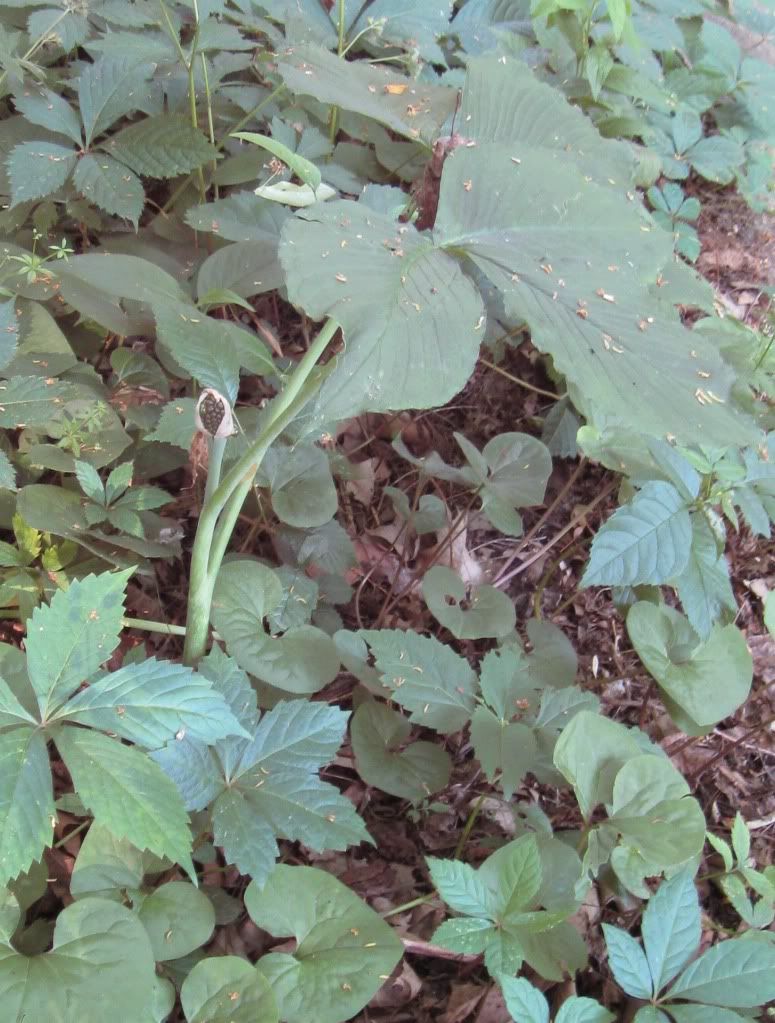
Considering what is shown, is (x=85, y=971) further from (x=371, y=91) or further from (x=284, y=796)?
(x=371, y=91)

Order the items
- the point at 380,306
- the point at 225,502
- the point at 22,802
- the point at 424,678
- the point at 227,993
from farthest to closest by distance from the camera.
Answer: the point at 424,678 → the point at 225,502 → the point at 227,993 → the point at 22,802 → the point at 380,306

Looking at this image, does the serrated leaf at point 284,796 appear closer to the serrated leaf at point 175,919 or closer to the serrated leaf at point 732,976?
the serrated leaf at point 175,919

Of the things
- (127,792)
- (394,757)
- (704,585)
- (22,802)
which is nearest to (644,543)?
(704,585)

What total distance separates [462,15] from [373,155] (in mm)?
608

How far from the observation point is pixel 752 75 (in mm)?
2824

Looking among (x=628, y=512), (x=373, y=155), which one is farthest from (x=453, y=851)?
(x=373, y=155)

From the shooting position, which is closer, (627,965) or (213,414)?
(213,414)

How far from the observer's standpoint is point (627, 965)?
1.09m

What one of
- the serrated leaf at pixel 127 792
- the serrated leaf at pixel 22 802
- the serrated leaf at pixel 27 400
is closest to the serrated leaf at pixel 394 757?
the serrated leaf at pixel 127 792

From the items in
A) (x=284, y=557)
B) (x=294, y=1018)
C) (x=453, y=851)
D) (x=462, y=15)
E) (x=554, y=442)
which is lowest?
(x=453, y=851)

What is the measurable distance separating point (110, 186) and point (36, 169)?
152mm

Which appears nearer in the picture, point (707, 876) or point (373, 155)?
point (707, 876)

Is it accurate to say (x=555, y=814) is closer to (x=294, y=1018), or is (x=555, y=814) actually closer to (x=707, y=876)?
(x=707, y=876)

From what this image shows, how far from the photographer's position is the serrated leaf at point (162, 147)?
162 cm
